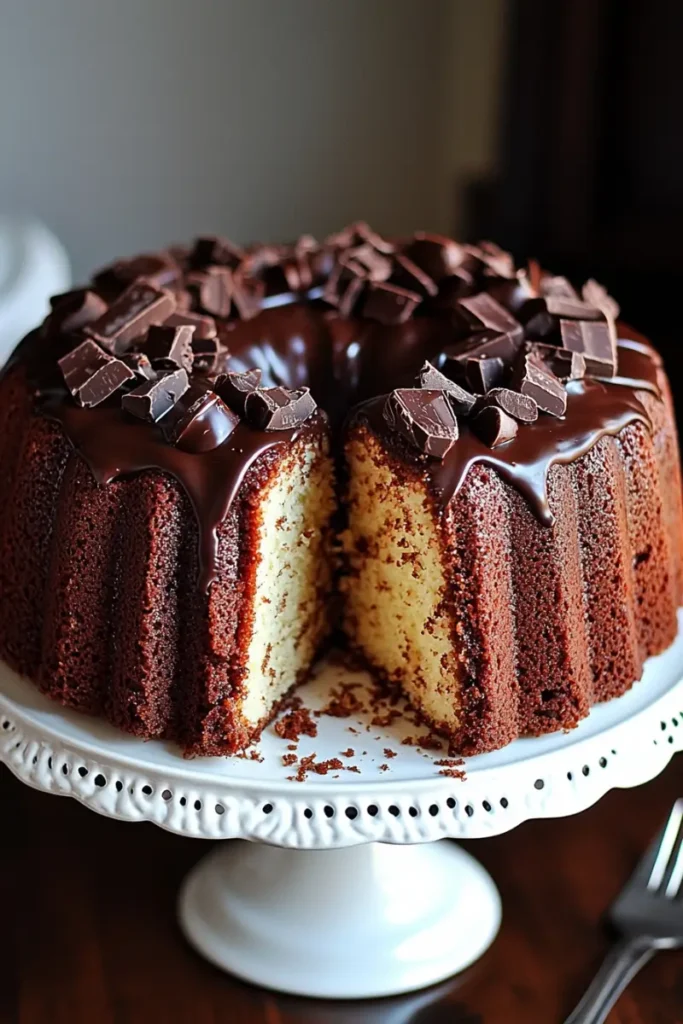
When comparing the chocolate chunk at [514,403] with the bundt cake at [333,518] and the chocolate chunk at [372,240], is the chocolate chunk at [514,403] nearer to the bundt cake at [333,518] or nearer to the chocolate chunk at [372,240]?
the bundt cake at [333,518]

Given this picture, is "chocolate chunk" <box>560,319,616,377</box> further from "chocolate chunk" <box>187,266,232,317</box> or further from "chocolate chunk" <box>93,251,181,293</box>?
"chocolate chunk" <box>93,251,181,293</box>

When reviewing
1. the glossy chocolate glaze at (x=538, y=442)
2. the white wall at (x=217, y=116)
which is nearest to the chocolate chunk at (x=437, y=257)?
the glossy chocolate glaze at (x=538, y=442)

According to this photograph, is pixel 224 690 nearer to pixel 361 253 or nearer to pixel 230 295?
pixel 230 295

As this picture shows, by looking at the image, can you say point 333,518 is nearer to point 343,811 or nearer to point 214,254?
point 343,811

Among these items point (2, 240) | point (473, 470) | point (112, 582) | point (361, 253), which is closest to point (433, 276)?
point (361, 253)

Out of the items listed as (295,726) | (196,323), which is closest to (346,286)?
(196,323)

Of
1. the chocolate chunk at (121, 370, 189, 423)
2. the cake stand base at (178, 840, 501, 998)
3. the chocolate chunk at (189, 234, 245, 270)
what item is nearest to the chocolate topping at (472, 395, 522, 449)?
the chocolate chunk at (121, 370, 189, 423)
